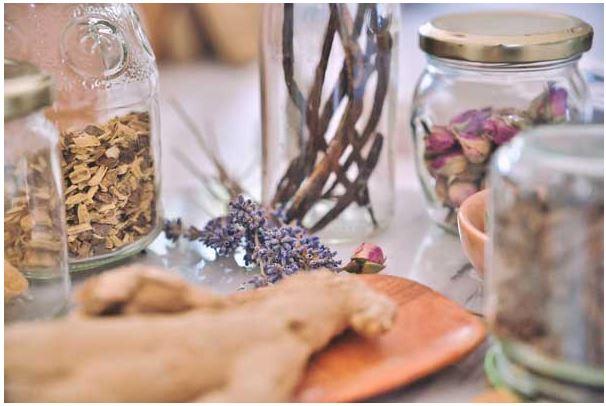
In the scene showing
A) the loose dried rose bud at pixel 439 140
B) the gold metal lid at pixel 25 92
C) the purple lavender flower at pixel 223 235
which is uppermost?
the gold metal lid at pixel 25 92

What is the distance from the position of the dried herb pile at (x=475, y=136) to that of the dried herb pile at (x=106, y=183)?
0.24m

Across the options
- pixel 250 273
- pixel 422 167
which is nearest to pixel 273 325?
pixel 250 273

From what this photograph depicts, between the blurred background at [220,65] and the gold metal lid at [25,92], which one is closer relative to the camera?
the gold metal lid at [25,92]

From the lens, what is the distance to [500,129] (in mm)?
826

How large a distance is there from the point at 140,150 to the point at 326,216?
17cm

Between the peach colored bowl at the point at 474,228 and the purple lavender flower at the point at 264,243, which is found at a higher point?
the peach colored bowl at the point at 474,228

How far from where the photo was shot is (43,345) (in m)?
0.52

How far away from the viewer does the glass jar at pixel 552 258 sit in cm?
51

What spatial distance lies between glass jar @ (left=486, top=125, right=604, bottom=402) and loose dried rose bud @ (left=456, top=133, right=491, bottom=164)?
27 cm

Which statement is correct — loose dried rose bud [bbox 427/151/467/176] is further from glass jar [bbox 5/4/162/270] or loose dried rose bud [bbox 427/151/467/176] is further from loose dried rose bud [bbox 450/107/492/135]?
glass jar [bbox 5/4/162/270]

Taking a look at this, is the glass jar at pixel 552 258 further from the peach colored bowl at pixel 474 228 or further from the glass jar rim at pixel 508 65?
the glass jar rim at pixel 508 65

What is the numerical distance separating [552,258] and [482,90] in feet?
1.20

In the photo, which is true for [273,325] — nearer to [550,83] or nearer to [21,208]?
[21,208]

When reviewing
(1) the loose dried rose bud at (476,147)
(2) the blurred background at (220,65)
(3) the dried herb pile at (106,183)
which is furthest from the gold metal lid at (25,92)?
(2) the blurred background at (220,65)
